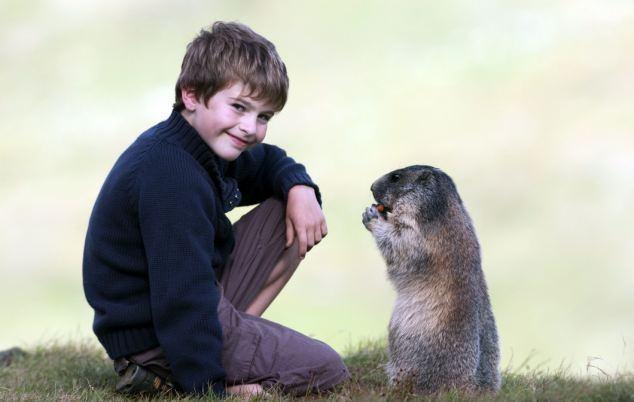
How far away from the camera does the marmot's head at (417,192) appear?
16.7ft

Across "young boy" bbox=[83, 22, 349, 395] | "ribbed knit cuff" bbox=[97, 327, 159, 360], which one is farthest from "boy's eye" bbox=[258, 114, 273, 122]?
"ribbed knit cuff" bbox=[97, 327, 159, 360]

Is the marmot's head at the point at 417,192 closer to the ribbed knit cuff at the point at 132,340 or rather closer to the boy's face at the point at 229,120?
the boy's face at the point at 229,120

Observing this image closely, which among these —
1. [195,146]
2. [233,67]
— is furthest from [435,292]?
[233,67]

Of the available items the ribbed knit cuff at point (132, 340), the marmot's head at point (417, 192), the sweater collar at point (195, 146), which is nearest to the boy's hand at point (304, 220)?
the marmot's head at point (417, 192)

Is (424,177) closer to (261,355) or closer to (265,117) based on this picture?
(265,117)

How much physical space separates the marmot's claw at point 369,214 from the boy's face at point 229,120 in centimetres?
82

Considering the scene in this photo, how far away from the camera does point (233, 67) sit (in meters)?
4.95

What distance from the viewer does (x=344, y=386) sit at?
5082 mm

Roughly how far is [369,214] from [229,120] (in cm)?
104

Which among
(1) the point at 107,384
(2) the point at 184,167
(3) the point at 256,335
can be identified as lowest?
(1) the point at 107,384

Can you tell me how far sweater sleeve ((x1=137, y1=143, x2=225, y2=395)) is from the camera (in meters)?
4.62

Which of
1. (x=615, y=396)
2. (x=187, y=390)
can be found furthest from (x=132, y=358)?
(x=615, y=396)

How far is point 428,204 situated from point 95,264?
1.83 m

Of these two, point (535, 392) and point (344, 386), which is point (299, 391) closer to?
point (344, 386)
